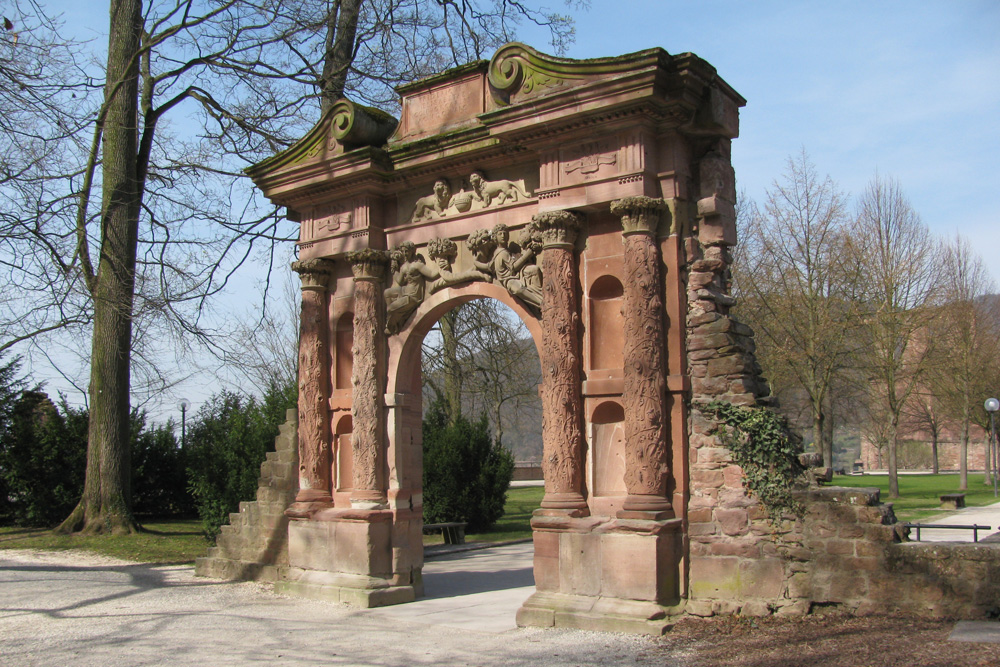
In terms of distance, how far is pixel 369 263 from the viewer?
10672 mm

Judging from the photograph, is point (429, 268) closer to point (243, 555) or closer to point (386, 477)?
point (386, 477)

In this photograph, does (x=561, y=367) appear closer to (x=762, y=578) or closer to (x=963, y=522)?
(x=762, y=578)

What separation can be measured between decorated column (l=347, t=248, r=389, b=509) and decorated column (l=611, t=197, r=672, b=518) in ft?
10.9

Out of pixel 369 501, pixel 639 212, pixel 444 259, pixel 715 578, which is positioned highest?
pixel 639 212

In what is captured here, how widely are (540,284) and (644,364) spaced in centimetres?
165

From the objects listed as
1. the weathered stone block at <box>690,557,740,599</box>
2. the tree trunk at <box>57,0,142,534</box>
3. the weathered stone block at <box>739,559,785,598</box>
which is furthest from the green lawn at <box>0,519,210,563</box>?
the weathered stone block at <box>739,559,785,598</box>

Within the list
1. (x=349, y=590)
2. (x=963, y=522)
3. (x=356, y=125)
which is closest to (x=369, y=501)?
(x=349, y=590)

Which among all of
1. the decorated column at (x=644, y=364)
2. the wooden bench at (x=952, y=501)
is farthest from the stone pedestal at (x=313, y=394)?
the wooden bench at (x=952, y=501)

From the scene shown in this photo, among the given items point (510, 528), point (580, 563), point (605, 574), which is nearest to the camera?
point (605, 574)

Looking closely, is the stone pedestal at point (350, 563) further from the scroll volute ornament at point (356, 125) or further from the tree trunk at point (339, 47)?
the tree trunk at point (339, 47)

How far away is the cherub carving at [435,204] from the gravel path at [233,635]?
14.9 feet

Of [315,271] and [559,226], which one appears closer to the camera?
[559,226]

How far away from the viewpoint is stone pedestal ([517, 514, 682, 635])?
8023 millimetres

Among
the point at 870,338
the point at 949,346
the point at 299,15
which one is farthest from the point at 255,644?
the point at 949,346
